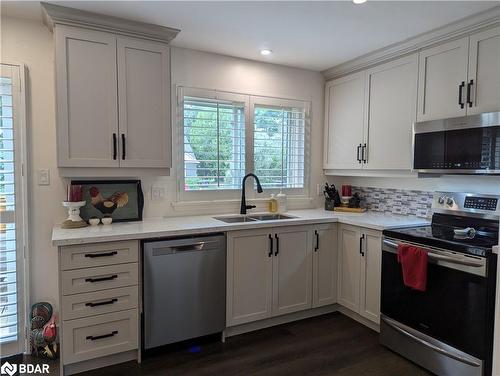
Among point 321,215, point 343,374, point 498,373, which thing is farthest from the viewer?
point 321,215

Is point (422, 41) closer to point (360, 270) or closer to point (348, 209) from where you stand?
point (348, 209)

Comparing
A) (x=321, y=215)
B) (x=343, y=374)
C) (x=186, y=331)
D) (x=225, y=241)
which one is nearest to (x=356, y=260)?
(x=321, y=215)

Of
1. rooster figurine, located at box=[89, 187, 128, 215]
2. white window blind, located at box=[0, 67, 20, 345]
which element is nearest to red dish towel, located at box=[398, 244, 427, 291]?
rooster figurine, located at box=[89, 187, 128, 215]

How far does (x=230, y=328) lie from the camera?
2.79 metres

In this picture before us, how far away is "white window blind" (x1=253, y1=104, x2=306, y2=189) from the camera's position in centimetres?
342

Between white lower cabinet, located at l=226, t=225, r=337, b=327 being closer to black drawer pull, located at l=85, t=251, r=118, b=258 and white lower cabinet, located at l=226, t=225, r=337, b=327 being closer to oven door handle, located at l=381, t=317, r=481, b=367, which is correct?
oven door handle, located at l=381, t=317, r=481, b=367

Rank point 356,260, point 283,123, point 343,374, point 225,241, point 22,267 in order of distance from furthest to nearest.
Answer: point 283,123
point 356,260
point 225,241
point 22,267
point 343,374

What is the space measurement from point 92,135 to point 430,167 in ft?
8.17

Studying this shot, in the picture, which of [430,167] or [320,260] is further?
[320,260]

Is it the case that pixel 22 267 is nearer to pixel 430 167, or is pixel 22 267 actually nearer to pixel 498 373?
pixel 498 373

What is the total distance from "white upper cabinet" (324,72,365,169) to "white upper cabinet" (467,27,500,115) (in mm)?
993

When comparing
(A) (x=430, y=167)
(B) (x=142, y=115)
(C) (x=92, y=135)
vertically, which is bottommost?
(A) (x=430, y=167)

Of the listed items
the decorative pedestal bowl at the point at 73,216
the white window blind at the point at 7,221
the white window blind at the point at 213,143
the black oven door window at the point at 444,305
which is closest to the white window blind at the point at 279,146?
the white window blind at the point at 213,143

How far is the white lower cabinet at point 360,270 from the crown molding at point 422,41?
1507 millimetres
